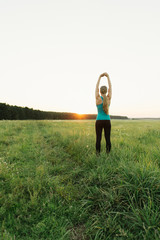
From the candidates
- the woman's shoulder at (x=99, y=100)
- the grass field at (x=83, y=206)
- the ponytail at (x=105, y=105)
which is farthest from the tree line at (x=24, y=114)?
the ponytail at (x=105, y=105)

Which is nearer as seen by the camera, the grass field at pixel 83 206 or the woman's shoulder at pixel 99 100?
the grass field at pixel 83 206

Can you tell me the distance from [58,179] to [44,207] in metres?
1.12

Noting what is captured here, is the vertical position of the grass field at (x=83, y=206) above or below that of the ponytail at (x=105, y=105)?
below

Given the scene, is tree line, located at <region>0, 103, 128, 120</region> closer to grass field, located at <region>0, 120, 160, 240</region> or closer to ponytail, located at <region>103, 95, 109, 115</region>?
grass field, located at <region>0, 120, 160, 240</region>

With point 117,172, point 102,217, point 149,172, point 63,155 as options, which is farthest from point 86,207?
point 63,155

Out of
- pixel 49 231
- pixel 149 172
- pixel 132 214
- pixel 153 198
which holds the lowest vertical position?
pixel 49 231

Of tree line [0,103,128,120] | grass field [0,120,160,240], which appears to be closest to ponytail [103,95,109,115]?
grass field [0,120,160,240]

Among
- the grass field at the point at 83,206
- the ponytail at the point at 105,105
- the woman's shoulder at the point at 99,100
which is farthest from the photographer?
the woman's shoulder at the point at 99,100

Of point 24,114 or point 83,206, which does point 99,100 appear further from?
point 24,114

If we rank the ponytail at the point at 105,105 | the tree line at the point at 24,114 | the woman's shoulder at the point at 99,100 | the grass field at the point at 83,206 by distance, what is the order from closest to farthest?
the grass field at the point at 83,206
the ponytail at the point at 105,105
the woman's shoulder at the point at 99,100
the tree line at the point at 24,114

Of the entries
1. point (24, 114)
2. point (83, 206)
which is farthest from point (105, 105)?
point (24, 114)

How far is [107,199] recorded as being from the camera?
2.91 meters

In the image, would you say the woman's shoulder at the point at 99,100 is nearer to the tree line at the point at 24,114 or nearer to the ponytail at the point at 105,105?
the ponytail at the point at 105,105

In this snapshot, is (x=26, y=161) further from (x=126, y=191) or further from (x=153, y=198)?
(x=153, y=198)
